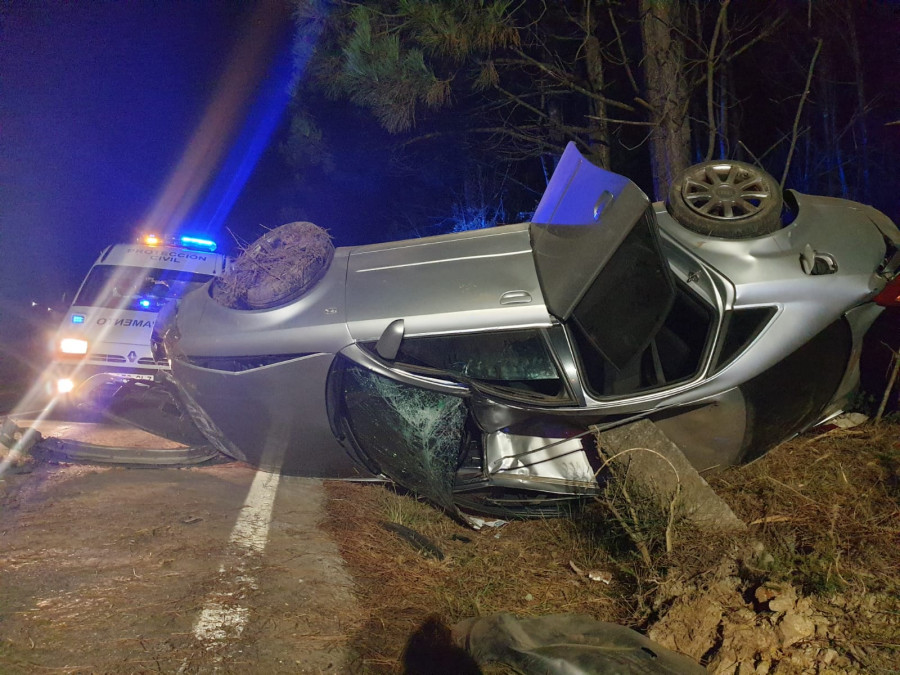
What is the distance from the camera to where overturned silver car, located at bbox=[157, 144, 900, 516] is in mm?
3863

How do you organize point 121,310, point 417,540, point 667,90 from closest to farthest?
point 417,540 < point 667,90 < point 121,310

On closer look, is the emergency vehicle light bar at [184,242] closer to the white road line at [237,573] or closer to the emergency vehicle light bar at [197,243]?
the emergency vehicle light bar at [197,243]

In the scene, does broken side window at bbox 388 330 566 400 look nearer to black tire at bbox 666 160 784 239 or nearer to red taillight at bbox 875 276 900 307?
black tire at bbox 666 160 784 239

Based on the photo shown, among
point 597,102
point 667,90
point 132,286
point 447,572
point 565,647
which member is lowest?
point 132,286

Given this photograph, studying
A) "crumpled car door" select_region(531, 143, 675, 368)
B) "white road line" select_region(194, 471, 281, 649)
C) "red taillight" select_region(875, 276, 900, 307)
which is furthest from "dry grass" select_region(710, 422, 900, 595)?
"white road line" select_region(194, 471, 281, 649)

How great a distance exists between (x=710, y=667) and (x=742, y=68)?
967 centimetres

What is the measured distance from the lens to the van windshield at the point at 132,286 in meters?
7.72

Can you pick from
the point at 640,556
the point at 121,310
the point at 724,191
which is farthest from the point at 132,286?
the point at 640,556

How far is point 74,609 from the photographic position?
3.23 meters

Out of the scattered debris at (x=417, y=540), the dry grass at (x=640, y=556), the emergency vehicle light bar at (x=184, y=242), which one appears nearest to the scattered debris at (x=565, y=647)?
the dry grass at (x=640, y=556)

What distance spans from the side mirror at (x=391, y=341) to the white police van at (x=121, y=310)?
10.9 ft

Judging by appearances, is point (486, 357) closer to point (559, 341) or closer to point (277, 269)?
point (559, 341)

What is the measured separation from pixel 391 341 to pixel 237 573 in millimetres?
1528

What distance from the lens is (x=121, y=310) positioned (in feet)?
24.9
